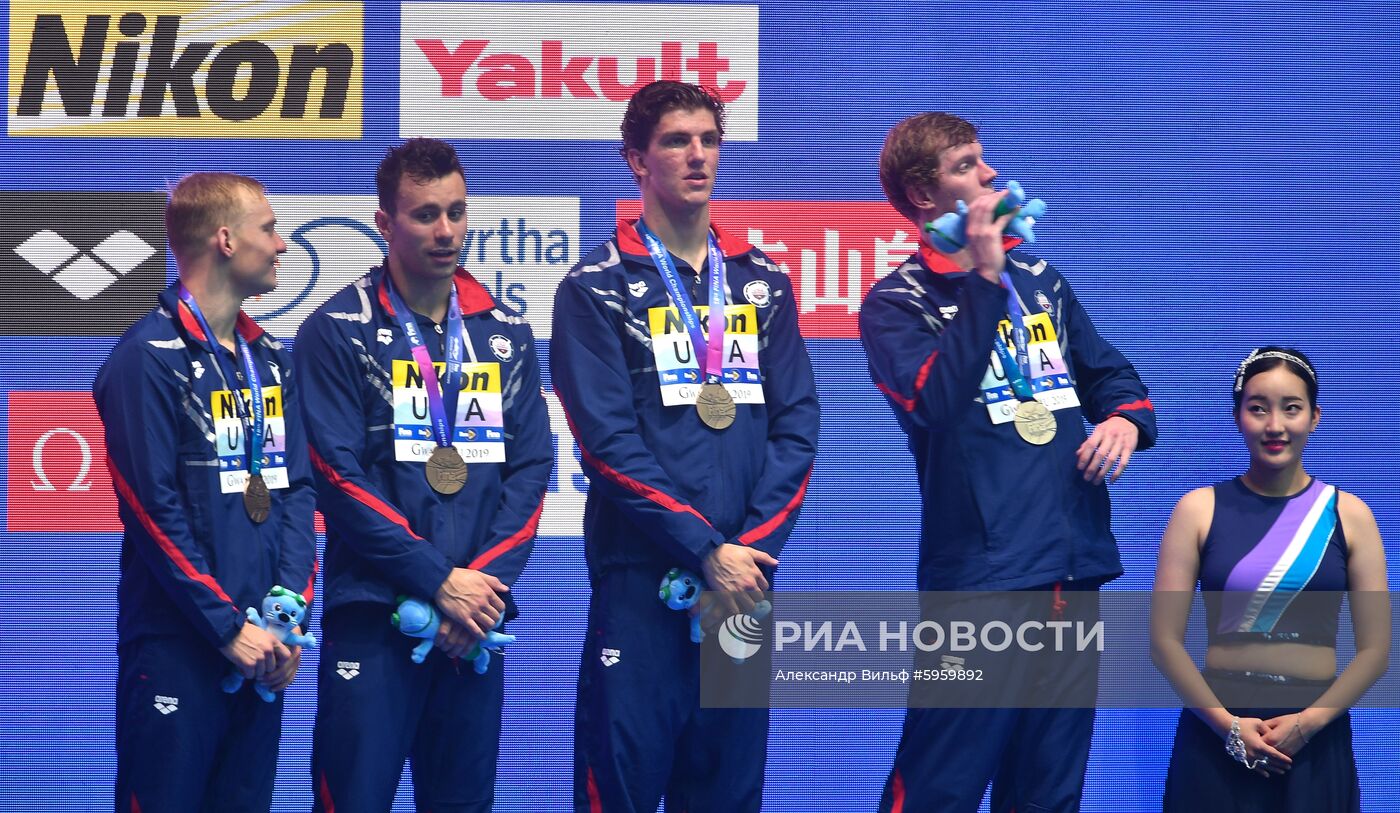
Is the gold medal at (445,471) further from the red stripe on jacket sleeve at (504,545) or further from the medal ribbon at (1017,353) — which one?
the medal ribbon at (1017,353)

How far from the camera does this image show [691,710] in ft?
12.1

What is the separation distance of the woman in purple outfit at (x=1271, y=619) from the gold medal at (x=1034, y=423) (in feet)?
1.74

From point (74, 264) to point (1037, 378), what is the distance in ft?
9.16

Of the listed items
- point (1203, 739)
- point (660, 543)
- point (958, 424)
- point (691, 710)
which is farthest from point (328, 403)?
point (1203, 739)

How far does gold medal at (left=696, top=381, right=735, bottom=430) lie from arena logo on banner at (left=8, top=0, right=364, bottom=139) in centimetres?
190

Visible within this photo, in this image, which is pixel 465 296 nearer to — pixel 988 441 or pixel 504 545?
pixel 504 545

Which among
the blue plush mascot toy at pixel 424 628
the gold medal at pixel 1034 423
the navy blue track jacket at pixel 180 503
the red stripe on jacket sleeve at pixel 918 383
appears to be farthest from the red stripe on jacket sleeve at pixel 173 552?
the gold medal at pixel 1034 423

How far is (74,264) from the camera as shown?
4.93m

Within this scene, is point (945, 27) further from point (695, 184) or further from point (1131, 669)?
point (1131, 669)

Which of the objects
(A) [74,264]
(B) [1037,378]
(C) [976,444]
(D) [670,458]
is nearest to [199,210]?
(D) [670,458]

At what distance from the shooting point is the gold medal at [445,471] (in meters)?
3.74

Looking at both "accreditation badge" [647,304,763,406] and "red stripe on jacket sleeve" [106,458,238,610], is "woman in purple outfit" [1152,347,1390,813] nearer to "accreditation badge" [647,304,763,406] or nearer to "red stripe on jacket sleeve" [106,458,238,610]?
"accreditation badge" [647,304,763,406]

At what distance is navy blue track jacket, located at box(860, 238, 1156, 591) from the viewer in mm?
3660

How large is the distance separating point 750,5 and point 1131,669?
86.2 inches
